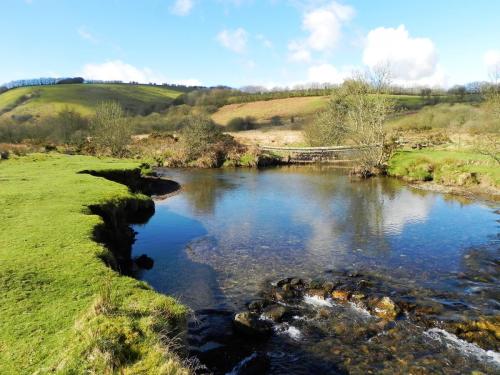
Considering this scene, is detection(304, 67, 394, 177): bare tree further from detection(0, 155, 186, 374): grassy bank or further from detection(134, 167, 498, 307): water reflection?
detection(0, 155, 186, 374): grassy bank

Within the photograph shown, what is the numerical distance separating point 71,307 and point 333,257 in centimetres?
1334

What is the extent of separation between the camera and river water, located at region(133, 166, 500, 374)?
11.4m

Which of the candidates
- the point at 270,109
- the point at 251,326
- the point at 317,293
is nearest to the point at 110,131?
the point at 317,293

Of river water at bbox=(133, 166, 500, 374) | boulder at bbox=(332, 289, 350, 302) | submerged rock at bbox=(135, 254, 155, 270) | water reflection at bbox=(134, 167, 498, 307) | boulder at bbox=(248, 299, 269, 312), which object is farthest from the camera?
submerged rock at bbox=(135, 254, 155, 270)

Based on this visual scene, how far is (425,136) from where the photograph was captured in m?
68.8

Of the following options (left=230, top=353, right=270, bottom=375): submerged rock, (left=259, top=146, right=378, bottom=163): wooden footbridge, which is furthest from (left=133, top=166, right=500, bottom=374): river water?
(left=259, top=146, right=378, bottom=163): wooden footbridge

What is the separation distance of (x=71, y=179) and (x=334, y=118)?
45.9m

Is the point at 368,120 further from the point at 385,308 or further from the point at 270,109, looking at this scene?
the point at 270,109

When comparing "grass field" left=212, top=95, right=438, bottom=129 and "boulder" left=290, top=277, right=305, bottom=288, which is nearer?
"boulder" left=290, top=277, right=305, bottom=288

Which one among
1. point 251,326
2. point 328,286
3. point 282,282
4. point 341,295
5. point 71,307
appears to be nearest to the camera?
point 71,307

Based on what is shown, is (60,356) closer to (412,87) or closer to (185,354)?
(185,354)

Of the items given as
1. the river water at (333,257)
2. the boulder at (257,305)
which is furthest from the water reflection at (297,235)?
the boulder at (257,305)

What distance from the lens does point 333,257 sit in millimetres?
19500

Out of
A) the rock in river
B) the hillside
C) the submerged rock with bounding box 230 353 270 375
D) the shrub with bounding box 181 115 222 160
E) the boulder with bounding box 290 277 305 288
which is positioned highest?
the hillside
